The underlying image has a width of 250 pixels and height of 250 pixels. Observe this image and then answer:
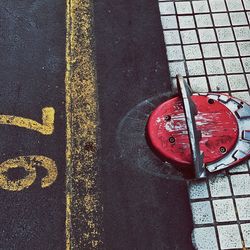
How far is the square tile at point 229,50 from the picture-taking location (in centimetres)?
459

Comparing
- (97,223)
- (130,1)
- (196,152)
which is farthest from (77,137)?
(130,1)

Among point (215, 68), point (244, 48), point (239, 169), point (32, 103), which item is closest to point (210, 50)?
point (215, 68)

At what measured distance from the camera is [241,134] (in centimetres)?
410

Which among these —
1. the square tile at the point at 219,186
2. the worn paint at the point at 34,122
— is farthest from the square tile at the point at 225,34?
the worn paint at the point at 34,122

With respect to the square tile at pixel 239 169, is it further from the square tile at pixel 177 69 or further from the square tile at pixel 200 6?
the square tile at pixel 200 6

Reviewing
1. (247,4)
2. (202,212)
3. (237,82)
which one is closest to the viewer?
(202,212)

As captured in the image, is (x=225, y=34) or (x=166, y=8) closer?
(x=225, y=34)

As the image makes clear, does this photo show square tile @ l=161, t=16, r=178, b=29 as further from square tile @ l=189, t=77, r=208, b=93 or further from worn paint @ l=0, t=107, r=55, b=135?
worn paint @ l=0, t=107, r=55, b=135

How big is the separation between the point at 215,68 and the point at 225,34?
0.45 metres

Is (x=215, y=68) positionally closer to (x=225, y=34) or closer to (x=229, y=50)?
(x=229, y=50)

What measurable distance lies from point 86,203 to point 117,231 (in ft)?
1.10

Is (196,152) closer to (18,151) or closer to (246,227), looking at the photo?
(246,227)

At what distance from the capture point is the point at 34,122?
4.20m

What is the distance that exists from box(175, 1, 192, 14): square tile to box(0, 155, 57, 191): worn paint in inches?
80.6
